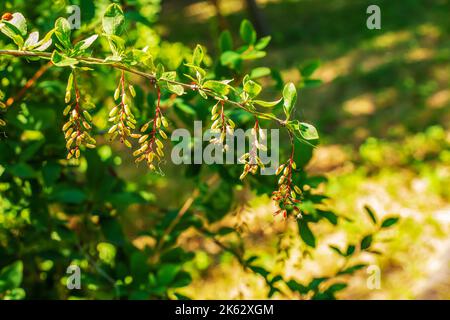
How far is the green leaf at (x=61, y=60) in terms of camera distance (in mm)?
847

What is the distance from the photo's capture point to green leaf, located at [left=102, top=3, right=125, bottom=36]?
2.99 feet

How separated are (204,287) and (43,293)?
1.81m

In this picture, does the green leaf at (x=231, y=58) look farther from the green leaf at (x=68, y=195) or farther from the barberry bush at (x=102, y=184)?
the green leaf at (x=68, y=195)

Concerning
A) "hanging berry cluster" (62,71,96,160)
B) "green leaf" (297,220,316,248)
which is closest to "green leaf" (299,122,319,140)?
"hanging berry cluster" (62,71,96,160)

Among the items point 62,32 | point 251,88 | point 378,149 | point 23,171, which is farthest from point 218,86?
point 378,149

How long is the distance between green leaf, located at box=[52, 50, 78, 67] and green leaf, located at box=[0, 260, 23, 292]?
971mm

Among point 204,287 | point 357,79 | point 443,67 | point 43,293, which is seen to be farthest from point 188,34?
point 43,293

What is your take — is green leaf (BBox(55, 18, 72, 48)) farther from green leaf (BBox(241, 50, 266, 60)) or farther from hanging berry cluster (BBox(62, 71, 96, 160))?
green leaf (BBox(241, 50, 266, 60))

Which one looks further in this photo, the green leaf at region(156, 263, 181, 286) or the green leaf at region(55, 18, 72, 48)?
the green leaf at region(156, 263, 181, 286)

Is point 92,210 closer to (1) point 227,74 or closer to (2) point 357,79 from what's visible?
(1) point 227,74

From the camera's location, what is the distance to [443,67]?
685 centimetres

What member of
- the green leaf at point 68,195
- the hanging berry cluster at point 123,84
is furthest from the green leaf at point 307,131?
the green leaf at point 68,195

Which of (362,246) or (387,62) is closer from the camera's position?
(362,246)
